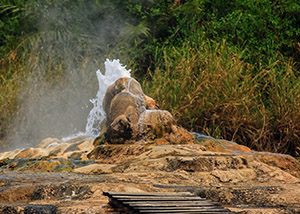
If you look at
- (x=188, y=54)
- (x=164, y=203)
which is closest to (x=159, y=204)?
(x=164, y=203)

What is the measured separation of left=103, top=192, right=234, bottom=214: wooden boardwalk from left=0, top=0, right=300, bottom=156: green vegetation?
5597 millimetres

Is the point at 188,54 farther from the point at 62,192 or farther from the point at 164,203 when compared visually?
the point at 164,203

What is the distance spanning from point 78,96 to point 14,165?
513 centimetres

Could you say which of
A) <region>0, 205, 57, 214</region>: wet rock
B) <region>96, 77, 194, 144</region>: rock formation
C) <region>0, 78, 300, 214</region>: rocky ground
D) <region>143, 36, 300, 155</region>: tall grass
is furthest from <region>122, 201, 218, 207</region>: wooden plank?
<region>143, 36, 300, 155</region>: tall grass

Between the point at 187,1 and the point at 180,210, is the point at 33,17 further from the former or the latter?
the point at 180,210

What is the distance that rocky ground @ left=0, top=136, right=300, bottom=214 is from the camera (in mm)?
4641

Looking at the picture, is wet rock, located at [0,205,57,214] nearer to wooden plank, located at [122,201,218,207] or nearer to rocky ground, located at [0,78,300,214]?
rocky ground, located at [0,78,300,214]

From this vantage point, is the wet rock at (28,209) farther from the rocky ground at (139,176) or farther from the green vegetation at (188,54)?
the green vegetation at (188,54)

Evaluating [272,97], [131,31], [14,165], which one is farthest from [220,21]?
[14,165]

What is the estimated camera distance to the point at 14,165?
7.48 metres

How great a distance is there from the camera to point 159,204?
399cm

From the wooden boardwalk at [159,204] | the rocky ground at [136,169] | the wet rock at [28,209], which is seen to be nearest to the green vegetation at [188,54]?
the rocky ground at [136,169]

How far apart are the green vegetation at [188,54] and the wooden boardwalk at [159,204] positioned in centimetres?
560

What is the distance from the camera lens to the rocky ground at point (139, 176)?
4641 millimetres
